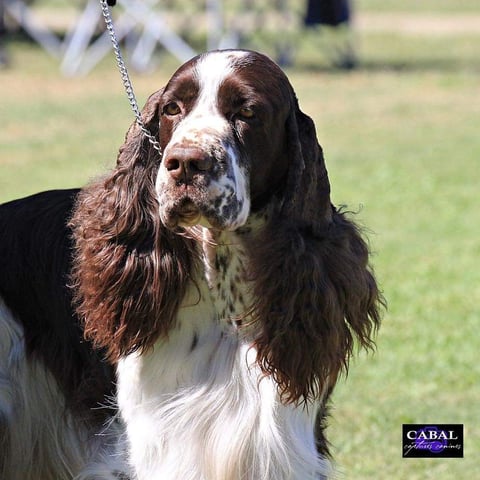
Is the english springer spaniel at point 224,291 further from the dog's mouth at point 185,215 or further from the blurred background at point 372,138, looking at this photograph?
the blurred background at point 372,138

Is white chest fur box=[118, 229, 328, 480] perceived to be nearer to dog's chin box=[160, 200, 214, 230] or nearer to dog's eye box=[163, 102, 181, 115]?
dog's chin box=[160, 200, 214, 230]

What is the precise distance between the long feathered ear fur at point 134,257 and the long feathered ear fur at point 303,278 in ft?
0.91

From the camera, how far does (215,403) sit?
4262mm

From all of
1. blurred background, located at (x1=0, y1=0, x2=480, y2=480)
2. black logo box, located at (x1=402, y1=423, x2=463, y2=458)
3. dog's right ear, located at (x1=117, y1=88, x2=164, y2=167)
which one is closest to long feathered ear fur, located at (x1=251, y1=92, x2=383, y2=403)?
dog's right ear, located at (x1=117, y1=88, x2=164, y2=167)

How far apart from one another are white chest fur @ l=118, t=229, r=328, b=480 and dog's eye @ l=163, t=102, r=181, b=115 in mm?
453

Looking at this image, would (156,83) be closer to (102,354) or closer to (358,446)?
(358,446)

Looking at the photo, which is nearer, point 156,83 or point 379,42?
point 156,83

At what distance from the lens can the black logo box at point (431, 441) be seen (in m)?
6.04

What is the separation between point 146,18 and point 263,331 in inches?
857

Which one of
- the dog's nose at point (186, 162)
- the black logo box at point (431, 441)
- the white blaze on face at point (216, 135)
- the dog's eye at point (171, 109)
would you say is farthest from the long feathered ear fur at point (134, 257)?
the black logo box at point (431, 441)

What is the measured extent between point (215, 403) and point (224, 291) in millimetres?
361

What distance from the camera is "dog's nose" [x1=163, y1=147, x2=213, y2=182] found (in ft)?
12.2

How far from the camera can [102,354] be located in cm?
457

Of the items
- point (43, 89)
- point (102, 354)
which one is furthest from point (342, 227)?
point (43, 89)
